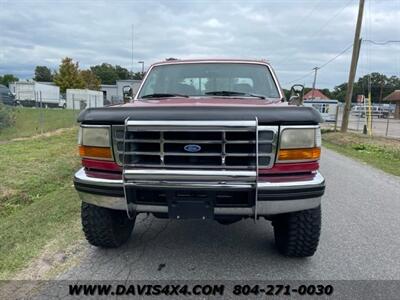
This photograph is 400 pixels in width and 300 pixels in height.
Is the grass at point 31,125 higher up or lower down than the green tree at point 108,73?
lower down

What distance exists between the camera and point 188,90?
177 inches

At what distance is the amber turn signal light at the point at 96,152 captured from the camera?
3.14m

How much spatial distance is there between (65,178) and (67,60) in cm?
6566

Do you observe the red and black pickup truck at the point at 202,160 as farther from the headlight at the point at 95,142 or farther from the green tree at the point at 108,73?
the green tree at the point at 108,73

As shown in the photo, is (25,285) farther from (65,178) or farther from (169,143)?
(65,178)

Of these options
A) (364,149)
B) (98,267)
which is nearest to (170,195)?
(98,267)

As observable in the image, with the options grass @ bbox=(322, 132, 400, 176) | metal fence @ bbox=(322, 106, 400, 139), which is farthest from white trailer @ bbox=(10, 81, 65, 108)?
grass @ bbox=(322, 132, 400, 176)

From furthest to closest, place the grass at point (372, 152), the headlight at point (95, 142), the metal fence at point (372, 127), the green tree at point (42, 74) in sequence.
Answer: the green tree at point (42, 74) < the metal fence at point (372, 127) < the grass at point (372, 152) < the headlight at point (95, 142)

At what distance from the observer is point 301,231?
11.3ft

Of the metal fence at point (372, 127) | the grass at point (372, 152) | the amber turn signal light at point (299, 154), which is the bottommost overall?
the metal fence at point (372, 127)

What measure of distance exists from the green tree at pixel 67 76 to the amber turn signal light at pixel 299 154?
69.7 m

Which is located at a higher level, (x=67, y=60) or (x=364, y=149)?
(x=67, y=60)

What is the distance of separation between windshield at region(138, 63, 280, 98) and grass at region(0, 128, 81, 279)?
1880 millimetres

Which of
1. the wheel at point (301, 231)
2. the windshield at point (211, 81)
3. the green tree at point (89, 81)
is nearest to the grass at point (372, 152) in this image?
the windshield at point (211, 81)
